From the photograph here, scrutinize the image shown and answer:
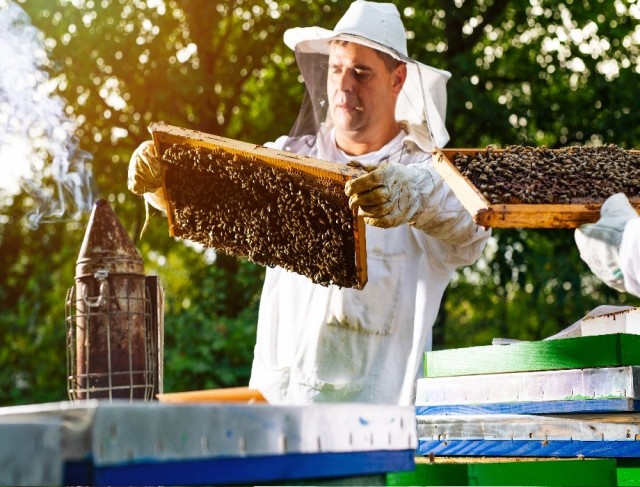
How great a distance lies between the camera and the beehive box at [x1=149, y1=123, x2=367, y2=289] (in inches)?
140

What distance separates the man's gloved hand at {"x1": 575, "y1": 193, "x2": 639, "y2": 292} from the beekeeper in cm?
94

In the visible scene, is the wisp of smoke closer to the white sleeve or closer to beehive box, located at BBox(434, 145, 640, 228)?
beehive box, located at BBox(434, 145, 640, 228)

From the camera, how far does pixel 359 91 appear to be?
418 cm

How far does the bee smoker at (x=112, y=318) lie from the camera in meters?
3.39

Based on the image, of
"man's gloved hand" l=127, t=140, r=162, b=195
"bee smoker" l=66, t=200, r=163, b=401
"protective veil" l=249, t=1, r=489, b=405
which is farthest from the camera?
"man's gloved hand" l=127, t=140, r=162, b=195

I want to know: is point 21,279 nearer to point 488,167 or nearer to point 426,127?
point 426,127

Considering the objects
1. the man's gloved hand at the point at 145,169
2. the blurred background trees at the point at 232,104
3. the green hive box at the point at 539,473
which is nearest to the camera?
the green hive box at the point at 539,473

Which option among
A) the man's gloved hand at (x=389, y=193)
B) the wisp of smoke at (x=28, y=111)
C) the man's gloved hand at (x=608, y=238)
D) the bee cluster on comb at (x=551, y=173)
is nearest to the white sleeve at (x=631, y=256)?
the man's gloved hand at (x=608, y=238)

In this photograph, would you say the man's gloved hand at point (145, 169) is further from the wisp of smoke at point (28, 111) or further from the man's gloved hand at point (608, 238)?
the man's gloved hand at point (608, 238)

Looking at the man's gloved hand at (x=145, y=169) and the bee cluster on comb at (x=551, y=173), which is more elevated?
the man's gloved hand at (x=145, y=169)

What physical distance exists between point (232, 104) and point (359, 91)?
7.28 m

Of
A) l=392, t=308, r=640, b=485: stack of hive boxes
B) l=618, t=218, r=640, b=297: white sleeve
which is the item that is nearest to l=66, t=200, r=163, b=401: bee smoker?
l=392, t=308, r=640, b=485: stack of hive boxes

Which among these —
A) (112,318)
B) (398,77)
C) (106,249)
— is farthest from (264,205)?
(398,77)

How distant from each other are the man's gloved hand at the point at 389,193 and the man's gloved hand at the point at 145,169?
1024 millimetres
